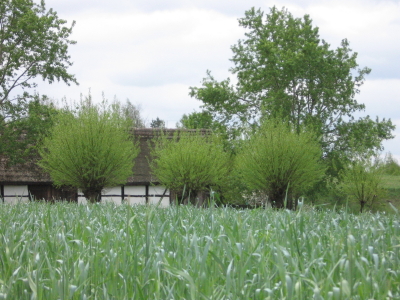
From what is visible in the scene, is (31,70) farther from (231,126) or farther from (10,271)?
(10,271)

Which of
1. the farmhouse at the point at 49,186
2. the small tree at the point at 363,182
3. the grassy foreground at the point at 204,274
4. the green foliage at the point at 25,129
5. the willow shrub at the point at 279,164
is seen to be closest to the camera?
the grassy foreground at the point at 204,274

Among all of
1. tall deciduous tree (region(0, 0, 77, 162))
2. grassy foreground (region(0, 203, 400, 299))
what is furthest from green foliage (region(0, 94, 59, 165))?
grassy foreground (region(0, 203, 400, 299))

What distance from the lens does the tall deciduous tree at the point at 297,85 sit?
98.1 ft

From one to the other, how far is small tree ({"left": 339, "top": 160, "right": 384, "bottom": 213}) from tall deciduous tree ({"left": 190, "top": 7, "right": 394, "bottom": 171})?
1003 millimetres

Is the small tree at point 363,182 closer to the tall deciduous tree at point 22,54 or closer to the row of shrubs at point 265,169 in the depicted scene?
the row of shrubs at point 265,169

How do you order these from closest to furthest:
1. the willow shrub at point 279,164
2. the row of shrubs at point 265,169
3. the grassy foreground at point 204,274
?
the grassy foreground at point 204,274, the willow shrub at point 279,164, the row of shrubs at point 265,169

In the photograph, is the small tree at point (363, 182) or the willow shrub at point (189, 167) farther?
the small tree at point (363, 182)

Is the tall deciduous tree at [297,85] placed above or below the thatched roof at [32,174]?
above

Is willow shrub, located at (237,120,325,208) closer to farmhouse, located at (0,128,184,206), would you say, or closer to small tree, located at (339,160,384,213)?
small tree, located at (339,160,384,213)

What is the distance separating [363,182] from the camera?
2852cm

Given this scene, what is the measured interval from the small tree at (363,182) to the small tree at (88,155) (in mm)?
12408

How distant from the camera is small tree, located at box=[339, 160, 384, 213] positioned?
28.6 metres

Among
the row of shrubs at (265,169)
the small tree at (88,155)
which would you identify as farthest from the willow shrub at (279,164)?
the small tree at (88,155)

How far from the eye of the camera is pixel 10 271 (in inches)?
110
